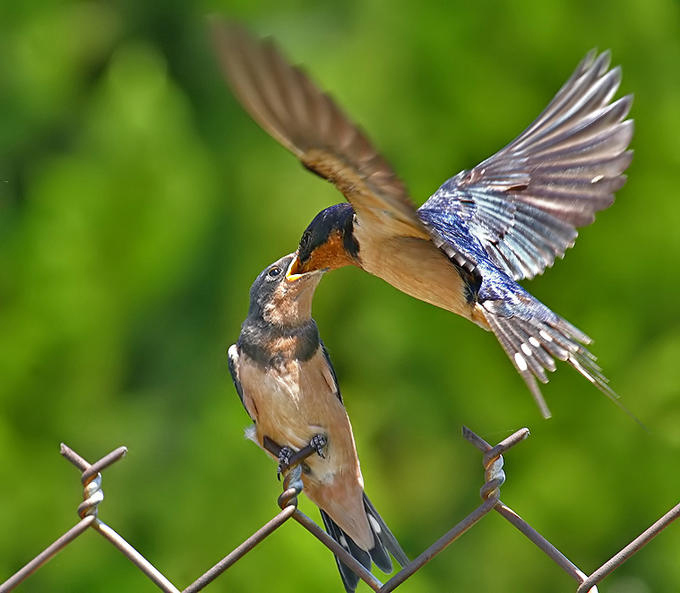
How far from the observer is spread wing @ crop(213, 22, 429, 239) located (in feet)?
3.92

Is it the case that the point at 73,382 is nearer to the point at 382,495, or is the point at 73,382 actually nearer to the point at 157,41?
the point at 382,495

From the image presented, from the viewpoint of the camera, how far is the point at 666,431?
2500 millimetres

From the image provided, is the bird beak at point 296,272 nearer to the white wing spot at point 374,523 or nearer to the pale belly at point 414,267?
the pale belly at point 414,267

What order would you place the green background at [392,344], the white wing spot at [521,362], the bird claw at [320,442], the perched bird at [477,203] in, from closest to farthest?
the perched bird at [477,203]
the white wing spot at [521,362]
the bird claw at [320,442]
the green background at [392,344]

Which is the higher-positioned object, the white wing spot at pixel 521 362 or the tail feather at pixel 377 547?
the white wing spot at pixel 521 362

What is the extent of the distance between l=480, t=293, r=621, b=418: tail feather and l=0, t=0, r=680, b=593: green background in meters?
0.80

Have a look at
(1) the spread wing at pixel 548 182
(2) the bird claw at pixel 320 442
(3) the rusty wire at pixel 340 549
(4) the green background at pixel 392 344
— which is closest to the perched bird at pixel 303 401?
(2) the bird claw at pixel 320 442

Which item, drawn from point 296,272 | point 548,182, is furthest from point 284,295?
point 548,182

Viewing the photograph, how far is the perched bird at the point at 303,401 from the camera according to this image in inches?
66.4

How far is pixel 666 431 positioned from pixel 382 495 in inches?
22.3

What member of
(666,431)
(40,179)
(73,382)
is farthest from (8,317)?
(666,431)

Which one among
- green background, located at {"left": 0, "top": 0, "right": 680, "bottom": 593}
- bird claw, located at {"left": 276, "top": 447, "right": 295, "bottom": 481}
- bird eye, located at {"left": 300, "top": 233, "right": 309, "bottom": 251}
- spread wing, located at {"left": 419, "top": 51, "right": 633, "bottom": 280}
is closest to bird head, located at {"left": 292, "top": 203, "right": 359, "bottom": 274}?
bird eye, located at {"left": 300, "top": 233, "right": 309, "bottom": 251}

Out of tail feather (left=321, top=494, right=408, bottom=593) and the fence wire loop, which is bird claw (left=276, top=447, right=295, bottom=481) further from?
the fence wire loop

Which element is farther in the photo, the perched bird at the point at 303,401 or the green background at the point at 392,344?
the green background at the point at 392,344
